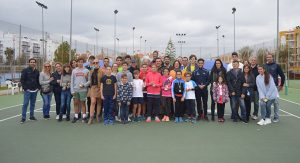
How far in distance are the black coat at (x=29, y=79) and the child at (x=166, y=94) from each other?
3.57 metres

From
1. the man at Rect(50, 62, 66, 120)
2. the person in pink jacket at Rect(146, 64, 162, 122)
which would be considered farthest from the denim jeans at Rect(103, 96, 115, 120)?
the man at Rect(50, 62, 66, 120)

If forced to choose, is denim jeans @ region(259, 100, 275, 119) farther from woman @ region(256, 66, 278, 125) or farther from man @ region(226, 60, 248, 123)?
man @ region(226, 60, 248, 123)

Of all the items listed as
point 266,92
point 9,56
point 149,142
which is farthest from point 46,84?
point 9,56

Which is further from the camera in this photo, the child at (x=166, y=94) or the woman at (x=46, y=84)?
the woman at (x=46, y=84)

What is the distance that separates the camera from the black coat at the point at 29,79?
7.95 meters

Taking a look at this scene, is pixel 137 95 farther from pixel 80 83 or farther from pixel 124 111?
pixel 80 83

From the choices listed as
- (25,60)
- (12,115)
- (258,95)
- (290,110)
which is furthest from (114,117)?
(25,60)

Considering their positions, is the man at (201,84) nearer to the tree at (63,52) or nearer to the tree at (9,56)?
the tree at (9,56)

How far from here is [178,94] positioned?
785 centimetres

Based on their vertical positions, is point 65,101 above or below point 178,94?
below

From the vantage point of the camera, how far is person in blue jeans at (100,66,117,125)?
7.54m

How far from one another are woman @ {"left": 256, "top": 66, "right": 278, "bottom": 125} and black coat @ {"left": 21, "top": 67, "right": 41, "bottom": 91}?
6.14 metres

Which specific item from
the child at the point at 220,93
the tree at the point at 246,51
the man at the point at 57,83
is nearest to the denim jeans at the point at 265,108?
the child at the point at 220,93

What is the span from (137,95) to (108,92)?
837mm
